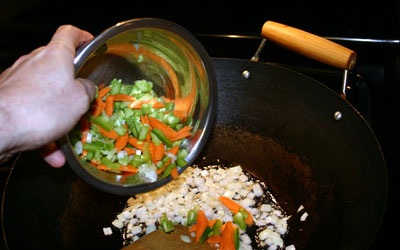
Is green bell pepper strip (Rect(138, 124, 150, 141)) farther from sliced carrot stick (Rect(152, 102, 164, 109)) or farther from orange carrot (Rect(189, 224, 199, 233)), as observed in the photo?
orange carrot (Rect(189, 224, 199, 233))

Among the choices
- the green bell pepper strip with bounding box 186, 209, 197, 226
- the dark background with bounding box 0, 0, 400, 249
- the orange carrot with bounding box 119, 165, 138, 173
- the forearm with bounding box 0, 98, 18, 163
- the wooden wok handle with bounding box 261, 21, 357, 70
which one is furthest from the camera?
the dark background with bounding box 0, 0, 400, 249

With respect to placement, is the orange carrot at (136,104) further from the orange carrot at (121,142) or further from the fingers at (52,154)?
the fingers at (52,154)

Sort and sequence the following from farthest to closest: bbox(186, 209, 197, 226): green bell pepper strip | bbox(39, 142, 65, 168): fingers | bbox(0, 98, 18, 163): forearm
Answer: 1. bbox(186, 209, 197, 226): green bell pepper strip
2. bbox(39, 142, 65, 168): fingers
3. bbox(0, 98, 18, 163): forearm

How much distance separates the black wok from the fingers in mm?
251

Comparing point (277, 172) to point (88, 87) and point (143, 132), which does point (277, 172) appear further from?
point (88, 87)

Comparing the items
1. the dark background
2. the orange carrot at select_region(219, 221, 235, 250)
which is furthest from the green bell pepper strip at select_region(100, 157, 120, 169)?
the dark background

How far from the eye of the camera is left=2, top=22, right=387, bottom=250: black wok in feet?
3.61

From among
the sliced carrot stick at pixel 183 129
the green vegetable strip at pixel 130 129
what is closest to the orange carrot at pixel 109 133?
the green vegetable strip at pixel 130 129

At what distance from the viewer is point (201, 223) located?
1296mm

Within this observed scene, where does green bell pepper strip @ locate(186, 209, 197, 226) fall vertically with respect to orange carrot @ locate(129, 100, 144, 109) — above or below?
below

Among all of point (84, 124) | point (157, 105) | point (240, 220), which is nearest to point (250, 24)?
point (157, 105)

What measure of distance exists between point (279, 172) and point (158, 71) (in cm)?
63

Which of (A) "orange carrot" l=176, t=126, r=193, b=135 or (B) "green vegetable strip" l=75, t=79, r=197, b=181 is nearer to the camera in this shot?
(B) "green vegetable strip" l=75, t=79, r=197, b=181

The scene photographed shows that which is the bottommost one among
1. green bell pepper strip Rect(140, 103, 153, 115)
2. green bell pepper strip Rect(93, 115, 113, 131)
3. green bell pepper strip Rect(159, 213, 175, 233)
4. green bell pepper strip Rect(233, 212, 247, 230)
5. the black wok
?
green bell pepper strip Rect(159, 213, 175, 233)
